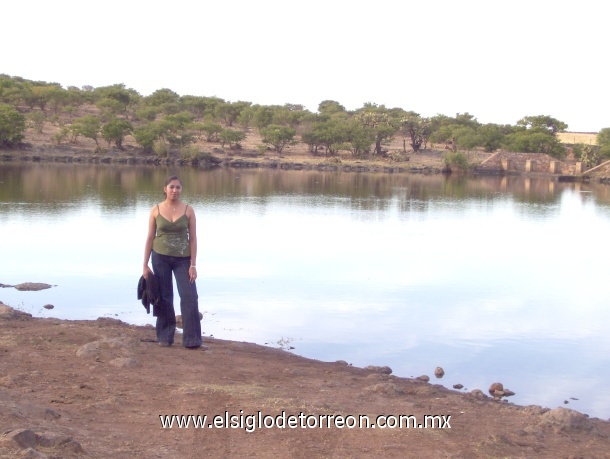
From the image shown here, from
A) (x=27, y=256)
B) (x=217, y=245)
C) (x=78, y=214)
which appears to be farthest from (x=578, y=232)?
(x=27, y=256)

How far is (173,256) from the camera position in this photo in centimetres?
684

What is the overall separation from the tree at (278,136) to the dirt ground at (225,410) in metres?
51.5

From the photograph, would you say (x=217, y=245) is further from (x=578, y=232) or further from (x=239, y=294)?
(x=578, y=232)

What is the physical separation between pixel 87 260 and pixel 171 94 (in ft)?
222

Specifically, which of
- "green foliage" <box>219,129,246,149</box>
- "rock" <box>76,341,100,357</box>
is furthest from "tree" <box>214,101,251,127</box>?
"rock" <box>76,341,100,357</box>

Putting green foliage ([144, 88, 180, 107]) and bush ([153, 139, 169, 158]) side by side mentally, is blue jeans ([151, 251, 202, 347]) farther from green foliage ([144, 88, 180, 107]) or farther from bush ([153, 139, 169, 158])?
green foliage ([144, 88, 180, 107])

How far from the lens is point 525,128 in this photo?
249 ft

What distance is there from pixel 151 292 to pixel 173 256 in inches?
13.9

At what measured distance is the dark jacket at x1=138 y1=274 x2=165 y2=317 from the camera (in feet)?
22.2

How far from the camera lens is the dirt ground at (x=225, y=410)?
4.34 metres

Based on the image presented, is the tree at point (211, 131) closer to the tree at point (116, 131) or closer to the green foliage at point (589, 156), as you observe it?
the tree at point (116, 131)

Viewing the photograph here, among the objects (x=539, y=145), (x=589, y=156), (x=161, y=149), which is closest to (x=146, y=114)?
(x=161, y=149)

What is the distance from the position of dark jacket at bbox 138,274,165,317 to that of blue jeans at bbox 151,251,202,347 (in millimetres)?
36

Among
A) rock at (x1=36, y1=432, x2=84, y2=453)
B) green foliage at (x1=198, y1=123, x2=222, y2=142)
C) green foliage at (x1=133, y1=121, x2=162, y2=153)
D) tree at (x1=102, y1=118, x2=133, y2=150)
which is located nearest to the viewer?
rock at (x1=36, y1=432, x2=84, y2=453)
